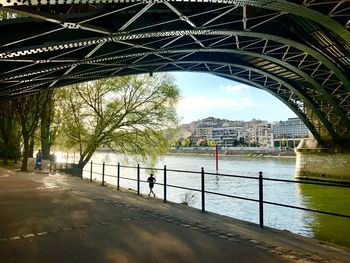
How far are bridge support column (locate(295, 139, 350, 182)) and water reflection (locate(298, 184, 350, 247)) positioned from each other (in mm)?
5170

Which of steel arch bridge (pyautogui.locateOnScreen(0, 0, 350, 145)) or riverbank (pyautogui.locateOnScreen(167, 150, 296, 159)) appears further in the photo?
riverbank (pyautogui.locateOnScreen(167, 150, 296, 159))

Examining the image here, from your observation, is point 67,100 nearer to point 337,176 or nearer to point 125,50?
point 125,50

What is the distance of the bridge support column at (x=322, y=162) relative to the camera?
35500mm

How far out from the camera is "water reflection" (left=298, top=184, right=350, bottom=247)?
13.9m

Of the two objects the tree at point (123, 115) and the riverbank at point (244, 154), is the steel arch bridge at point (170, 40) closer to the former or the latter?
the tree at point (123, 115)

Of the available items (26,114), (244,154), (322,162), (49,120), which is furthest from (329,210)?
(244,154)

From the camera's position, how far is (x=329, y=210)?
21.9 meters

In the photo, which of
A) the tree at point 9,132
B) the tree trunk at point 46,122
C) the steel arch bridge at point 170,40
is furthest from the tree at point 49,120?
the steel arch bridge at point 170,40

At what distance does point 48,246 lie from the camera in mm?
6418

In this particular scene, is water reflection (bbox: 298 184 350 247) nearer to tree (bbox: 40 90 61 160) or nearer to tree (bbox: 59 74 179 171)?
tree (bbox: 59 74 179 171)

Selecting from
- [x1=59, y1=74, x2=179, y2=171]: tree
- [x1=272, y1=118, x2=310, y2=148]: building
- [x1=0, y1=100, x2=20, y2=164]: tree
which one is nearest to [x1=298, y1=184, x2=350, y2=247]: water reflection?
[x1=59, y1=74, x2=179, y2=171]: tree

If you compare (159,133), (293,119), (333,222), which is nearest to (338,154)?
(159,133)

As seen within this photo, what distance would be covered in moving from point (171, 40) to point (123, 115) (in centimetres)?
1323

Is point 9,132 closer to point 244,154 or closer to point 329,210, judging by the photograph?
point 329,210
